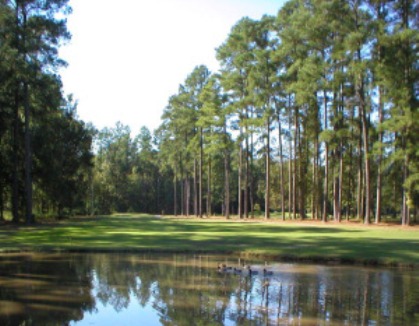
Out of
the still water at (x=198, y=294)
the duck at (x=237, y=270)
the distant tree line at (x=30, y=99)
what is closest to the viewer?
the still water at (x=198, y=294)

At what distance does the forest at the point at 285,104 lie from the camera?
33781mm

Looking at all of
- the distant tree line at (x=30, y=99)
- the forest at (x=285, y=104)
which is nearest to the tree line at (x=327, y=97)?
the forest at (x=285, y=104)

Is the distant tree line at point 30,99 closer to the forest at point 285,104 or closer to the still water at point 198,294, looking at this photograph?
the forest at point 285,104

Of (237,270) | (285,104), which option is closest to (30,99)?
(285,104)

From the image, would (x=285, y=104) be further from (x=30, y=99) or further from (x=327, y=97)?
(x=30, y=99)

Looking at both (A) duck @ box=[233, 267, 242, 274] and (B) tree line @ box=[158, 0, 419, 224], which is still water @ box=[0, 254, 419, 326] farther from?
(B) tree line @ box=[158, 0, 419, 224]

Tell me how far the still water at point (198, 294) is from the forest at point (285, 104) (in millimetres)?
21175

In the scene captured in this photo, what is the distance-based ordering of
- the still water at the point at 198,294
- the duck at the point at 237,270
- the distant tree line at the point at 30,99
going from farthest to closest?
the distant tree line at the point at 30,99 < the duck at the point at 237,270 < the still water at the point at 198,294

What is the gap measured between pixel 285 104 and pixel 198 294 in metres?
37.2

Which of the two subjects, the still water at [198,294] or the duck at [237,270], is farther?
the duck at [237,270]

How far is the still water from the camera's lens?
31.0 feet

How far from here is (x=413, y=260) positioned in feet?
53.9

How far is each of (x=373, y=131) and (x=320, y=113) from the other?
8110 millimetres

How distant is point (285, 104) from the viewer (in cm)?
4662
